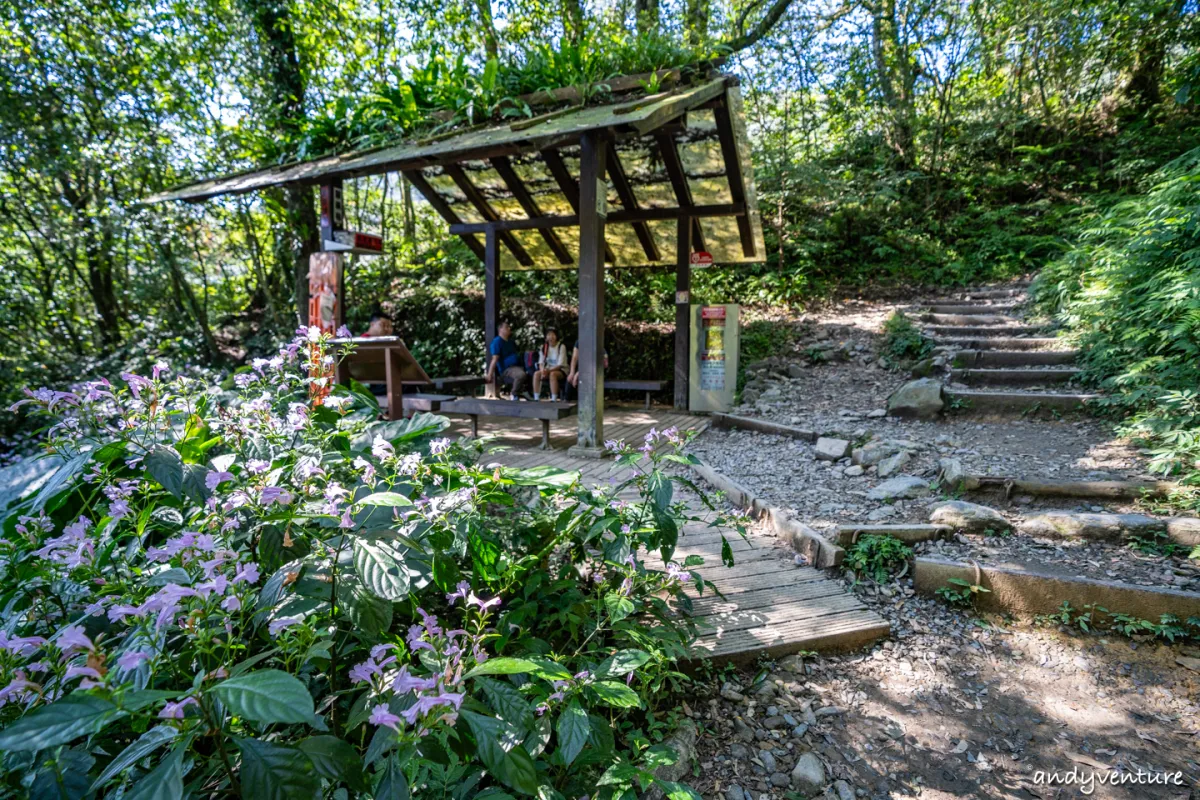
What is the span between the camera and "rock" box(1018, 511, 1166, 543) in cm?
298

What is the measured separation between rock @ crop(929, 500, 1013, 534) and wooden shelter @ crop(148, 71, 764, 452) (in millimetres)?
2952

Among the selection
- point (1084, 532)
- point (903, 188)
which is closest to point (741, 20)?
point (903, 188)

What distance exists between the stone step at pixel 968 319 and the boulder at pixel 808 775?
848 cm

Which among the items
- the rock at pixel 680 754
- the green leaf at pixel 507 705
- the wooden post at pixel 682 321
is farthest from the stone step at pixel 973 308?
the green leaf at pixel 507 705

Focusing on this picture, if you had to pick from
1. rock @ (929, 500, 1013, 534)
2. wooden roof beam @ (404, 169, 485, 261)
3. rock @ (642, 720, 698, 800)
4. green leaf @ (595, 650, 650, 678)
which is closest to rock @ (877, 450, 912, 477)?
rock @ (929, 500, 1013, 534)

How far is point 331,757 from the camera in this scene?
0.86 metres

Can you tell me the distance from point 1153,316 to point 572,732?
6.46 metres

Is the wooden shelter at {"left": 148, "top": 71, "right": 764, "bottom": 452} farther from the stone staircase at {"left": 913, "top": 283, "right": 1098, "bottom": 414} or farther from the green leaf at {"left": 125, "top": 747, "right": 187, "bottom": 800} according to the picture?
the green leaf at {"left": 125, "top": 747, "right": 187, "bottom": 800}

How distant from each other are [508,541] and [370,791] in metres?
0.79

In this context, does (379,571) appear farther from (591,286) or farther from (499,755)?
(591,286)

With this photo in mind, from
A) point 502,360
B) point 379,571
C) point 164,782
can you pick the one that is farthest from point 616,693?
point 502,360

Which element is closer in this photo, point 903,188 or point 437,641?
point 437,641

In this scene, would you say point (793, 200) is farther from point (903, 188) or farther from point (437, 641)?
point (437, 641)

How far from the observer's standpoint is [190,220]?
32.0 feet
